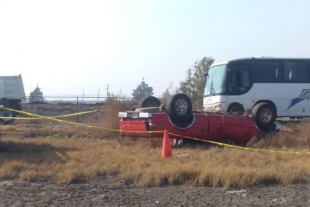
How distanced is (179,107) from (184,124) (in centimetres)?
52

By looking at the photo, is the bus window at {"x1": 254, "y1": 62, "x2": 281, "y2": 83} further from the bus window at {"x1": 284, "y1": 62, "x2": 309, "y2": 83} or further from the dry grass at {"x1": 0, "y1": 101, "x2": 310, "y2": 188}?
the dry grass at {"x1": 0, "y1": 101, "x2": 310, "y2": 188}

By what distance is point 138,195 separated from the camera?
10141 millimetres

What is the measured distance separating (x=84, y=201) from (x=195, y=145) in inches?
335

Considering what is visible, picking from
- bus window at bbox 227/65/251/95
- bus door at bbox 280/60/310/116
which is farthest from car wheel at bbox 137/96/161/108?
bus door at bbox 280/60/310/116

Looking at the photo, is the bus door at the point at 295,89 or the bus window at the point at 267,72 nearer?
the bus window at the point at 267,72

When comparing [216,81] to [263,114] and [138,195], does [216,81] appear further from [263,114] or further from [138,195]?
[138,195]

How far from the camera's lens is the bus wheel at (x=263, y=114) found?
61.8 ft

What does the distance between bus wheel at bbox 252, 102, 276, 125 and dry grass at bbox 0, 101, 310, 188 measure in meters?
0.79

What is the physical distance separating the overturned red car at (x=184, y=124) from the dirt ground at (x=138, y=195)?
19.4 feet

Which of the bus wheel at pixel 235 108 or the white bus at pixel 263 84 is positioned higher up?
the white bus at pixel 263 84

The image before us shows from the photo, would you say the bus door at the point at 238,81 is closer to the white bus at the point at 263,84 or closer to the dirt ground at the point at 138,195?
the white bus at the point at 263,84

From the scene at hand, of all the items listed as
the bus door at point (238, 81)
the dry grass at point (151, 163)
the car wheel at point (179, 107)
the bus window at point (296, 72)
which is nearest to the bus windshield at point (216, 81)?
the bus door at point (238, 81)

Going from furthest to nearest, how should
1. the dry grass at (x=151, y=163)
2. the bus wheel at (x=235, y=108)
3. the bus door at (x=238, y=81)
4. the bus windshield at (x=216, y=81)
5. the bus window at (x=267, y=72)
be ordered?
the bus window at (x=267, y=72)
the bus windshield at (x=216, y=81)
the bus door at (x=238, y=81)
the bus wheel at (x=235, y=108)
the dry grass at (x=151, y=163)

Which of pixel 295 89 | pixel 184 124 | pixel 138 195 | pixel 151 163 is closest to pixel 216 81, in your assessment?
pixel 295 89
